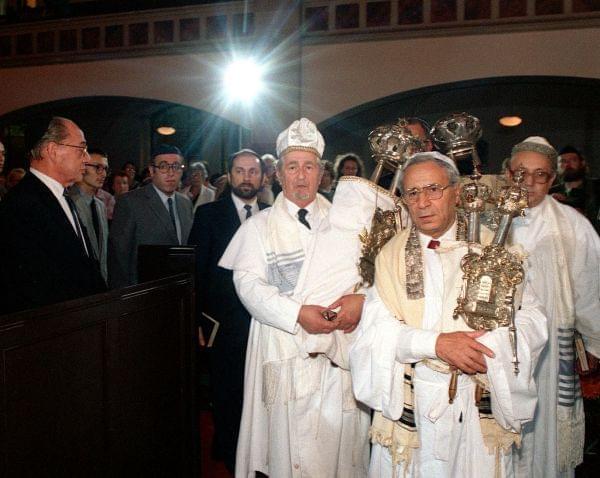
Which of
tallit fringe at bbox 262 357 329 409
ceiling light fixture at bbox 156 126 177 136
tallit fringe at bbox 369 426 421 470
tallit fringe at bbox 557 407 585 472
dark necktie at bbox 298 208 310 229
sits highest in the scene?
ceiling light fixture at bbox 156 126 177 136

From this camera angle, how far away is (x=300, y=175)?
3.02 meters

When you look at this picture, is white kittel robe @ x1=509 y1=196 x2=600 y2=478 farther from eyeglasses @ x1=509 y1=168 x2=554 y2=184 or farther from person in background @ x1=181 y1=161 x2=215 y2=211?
person in background @ x1=181 y1=161 x2=215 y2=211

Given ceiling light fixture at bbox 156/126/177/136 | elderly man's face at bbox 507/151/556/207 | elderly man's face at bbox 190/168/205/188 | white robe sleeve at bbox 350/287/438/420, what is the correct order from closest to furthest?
white robe sleeve at bbox 350/287/438/420
elderly man's face at bbox 507/151/556/207
elderly man's face at bbox 190/168/205/188
ceiling light fixture at bbox 156/126/177/136

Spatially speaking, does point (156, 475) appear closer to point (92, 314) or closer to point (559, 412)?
point (92, 314)

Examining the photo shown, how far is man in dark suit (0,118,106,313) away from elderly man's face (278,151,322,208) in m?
1.02

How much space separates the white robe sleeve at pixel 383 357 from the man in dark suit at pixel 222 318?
4.66 ft

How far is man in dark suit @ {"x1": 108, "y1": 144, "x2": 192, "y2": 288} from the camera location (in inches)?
175

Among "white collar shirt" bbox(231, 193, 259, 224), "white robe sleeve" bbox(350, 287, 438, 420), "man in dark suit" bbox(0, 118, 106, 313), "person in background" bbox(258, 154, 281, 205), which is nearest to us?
"white robe sleeve" bbox(350, 287, 438, 420)

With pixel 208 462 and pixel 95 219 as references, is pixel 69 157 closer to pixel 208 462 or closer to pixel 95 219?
pixel 95 219

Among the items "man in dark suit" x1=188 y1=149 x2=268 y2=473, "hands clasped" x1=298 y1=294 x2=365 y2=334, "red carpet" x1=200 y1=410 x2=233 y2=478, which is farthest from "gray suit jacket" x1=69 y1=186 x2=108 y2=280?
"hands clasped" x1=298 y1=294 x2=365 y2=334

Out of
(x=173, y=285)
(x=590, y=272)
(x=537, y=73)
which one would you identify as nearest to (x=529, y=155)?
(x=590, y=272)

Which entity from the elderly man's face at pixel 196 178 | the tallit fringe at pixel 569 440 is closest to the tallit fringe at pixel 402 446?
the tallit fringe at pixel 569 440

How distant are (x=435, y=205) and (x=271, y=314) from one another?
928 millimetres

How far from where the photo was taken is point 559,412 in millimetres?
3125
